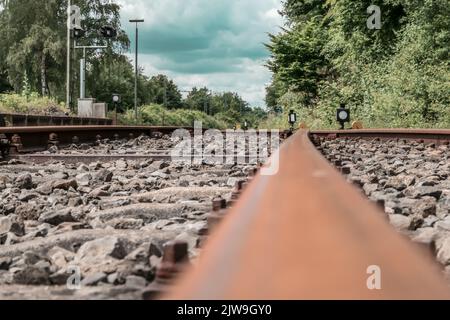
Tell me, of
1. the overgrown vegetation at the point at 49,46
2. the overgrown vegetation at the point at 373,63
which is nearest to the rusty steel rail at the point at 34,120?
the overgrown vegetation at the point at 373,63

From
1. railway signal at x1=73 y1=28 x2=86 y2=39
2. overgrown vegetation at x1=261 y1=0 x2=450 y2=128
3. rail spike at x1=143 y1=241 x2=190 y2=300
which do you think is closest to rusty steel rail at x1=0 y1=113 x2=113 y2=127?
railway signal at x1=73 y1=28 x2=86 y2=39

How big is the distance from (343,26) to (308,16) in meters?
11.9

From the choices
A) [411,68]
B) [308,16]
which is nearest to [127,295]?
[411,68]

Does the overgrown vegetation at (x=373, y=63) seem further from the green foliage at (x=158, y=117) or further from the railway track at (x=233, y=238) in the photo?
the railway track at (x=233, y=238)

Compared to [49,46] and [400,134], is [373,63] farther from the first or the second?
[49,46]

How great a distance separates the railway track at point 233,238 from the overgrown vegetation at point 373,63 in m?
11.3

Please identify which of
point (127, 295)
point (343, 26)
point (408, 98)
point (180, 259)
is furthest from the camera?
point (343, 26)

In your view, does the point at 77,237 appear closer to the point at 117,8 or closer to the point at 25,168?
the point at 25,168

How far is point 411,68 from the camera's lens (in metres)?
17.2

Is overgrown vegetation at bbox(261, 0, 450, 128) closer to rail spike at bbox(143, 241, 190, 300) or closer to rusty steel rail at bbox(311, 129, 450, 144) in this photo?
rusty steel rail at bbox(311, 129, 450, 144)

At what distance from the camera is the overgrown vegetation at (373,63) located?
15.9 metres

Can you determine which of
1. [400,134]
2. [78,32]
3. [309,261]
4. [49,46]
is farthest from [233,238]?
[49,46]

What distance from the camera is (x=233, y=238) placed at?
1153 mm

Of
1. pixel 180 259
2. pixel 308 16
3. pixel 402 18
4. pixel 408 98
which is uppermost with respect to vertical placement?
pixel 308 16
